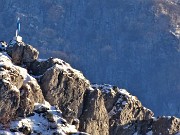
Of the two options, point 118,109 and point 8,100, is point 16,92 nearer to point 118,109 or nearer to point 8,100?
point 8,100

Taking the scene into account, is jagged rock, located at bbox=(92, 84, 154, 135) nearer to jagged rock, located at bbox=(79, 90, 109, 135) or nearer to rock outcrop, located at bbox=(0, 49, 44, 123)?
jagged rock, located at bbox=(79, 90, 109, 135)

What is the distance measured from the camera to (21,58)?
371ft

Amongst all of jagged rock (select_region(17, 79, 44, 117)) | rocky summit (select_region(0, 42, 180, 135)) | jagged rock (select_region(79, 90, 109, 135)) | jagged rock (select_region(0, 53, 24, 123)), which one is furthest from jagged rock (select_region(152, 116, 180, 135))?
jagged rock (select_region(0, 53, 24, 123))

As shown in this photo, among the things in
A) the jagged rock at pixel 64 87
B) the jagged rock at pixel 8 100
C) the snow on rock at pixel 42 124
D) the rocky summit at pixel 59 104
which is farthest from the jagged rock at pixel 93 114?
the jagged rock at pixel 8 100

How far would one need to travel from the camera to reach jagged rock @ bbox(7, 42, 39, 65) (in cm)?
11219

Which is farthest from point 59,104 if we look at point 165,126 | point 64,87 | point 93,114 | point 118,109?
point 165,126

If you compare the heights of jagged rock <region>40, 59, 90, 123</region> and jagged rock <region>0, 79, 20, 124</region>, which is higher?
jagged rock <region>40, 59, 90, 123</region>

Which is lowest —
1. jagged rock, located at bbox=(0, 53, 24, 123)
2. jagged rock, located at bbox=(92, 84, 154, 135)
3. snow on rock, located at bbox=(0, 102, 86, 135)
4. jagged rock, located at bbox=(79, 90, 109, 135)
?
snow on rock, located at bbox=(0, 102, 86, 135)

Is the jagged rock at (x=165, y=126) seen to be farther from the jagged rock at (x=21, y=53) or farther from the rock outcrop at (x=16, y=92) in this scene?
the rock outcrop at (x=16, y=92)

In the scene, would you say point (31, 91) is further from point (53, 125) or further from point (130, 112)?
point (130, 112)

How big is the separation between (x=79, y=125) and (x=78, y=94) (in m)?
5.54

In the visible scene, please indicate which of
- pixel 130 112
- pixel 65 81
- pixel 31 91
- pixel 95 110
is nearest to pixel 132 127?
pixel 130 112

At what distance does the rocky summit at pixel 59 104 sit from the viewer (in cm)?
9494

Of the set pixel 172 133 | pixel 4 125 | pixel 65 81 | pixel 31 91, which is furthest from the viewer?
pixel 172 133
